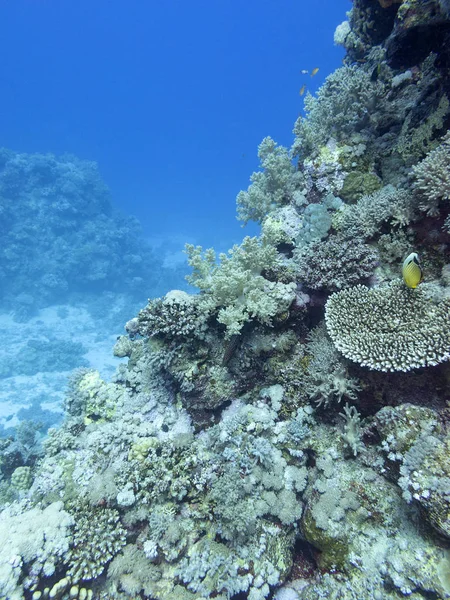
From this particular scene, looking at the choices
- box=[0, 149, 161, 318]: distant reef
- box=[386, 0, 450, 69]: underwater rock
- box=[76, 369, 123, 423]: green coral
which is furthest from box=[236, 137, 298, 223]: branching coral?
box=[0, 149, 161, 318]: distant reef

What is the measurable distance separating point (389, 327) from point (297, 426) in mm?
2048

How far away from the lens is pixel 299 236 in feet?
21.3

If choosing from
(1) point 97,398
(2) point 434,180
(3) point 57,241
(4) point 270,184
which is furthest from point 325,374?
(3) point 57,241

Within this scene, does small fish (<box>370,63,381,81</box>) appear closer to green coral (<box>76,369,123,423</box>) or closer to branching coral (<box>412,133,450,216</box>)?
branching coral (<box>412,133,450,216</box>)

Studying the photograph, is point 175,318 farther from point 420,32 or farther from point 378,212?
point 420,32

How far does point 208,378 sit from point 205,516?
6.97 ft

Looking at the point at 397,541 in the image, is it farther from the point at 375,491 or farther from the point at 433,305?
the point at 433,305

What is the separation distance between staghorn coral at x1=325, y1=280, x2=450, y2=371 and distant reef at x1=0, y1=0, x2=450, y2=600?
0.8 inches

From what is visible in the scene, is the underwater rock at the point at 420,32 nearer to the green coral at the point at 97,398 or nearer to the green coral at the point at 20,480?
the green coral at the point at 97,398

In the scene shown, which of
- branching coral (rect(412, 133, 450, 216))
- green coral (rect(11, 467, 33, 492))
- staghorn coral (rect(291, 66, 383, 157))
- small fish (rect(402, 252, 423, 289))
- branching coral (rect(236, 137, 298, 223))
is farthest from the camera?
branching coral (rect(236, 137, 298, 223))

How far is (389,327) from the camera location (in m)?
4.38

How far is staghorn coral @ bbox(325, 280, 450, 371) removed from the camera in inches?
154

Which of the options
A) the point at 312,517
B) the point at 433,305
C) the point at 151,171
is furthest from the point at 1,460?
the point at 151,171

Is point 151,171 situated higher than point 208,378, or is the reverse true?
point 151,171
